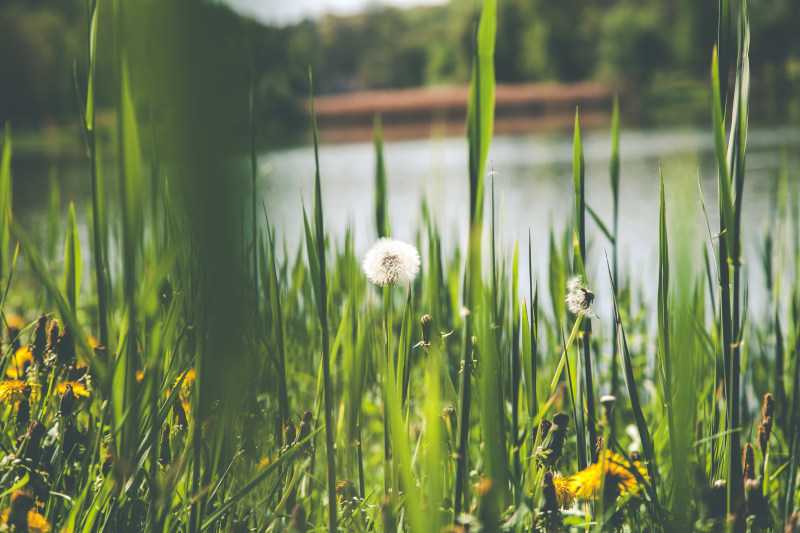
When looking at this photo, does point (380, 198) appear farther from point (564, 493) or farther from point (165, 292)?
point (564, 493)

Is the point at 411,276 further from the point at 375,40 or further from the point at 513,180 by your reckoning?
the point at 375,40

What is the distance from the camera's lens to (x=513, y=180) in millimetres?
6277

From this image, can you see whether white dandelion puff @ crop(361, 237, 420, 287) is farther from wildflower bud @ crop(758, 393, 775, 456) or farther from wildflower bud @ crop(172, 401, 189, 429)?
wildflower bud @ crop(758, 393, 775, 456)

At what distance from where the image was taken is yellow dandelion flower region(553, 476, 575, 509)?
1.92 feet

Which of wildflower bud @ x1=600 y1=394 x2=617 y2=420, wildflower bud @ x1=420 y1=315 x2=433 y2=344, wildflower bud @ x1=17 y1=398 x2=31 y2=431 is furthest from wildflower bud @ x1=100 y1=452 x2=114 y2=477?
wildflower bud @ x1=600 y1=394 x2=617 y2=420

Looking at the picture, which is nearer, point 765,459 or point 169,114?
point 169,114

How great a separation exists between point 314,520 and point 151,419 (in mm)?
A: 248

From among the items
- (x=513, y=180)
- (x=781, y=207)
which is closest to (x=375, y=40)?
(x=513, y=180)

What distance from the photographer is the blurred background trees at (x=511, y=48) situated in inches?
530

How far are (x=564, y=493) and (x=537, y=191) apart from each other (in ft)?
16.5

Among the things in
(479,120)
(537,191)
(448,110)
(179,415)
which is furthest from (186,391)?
(448,110)

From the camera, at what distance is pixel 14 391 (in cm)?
69

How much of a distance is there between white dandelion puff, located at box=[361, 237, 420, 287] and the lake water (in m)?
0.09

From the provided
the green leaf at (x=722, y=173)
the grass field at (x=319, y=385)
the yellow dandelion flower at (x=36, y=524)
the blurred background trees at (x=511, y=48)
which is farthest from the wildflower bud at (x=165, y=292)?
the blurred background trees at (x=511, y=48)
